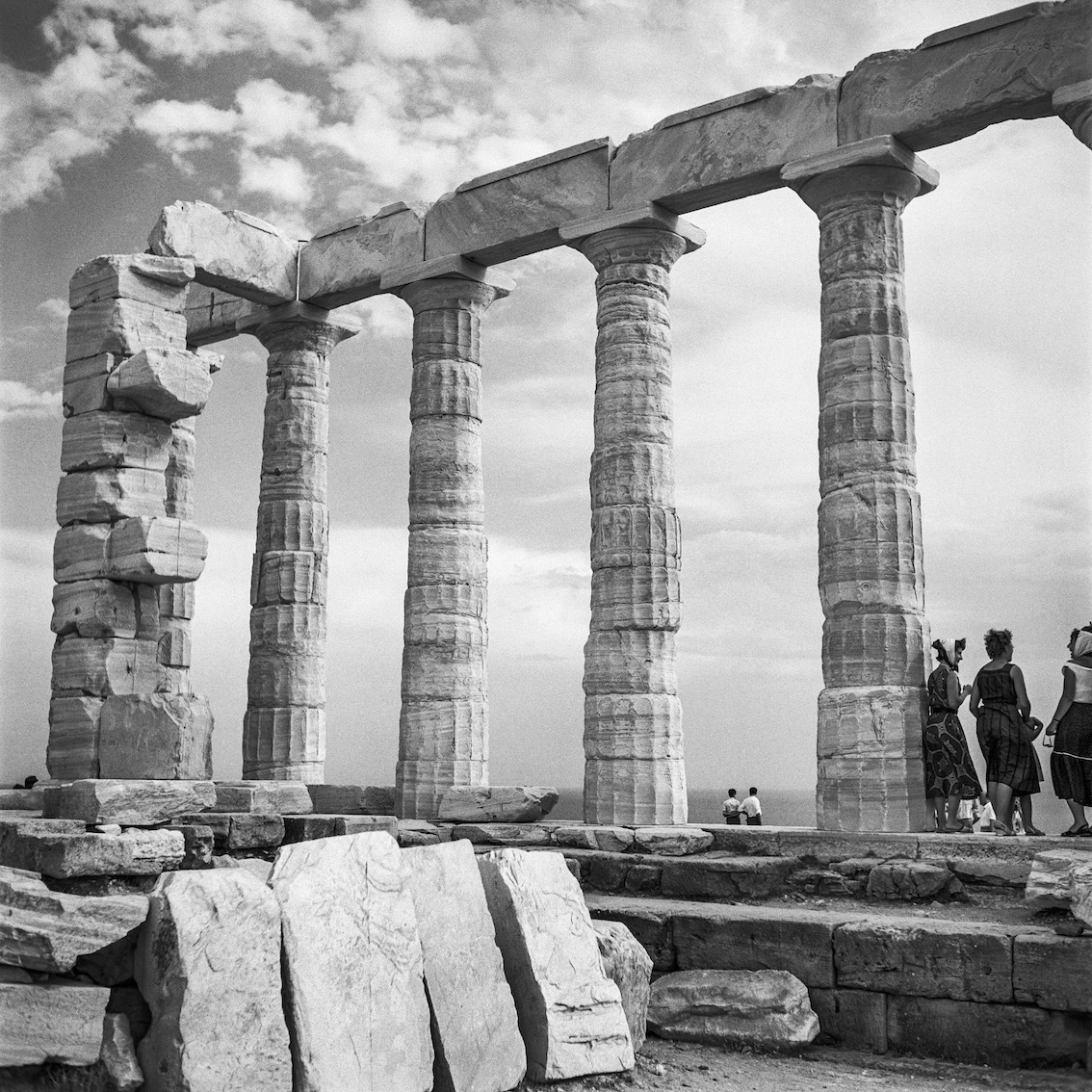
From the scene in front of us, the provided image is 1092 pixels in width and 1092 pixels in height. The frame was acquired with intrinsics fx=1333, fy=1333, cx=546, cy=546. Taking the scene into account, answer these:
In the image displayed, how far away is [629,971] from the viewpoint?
358 inches

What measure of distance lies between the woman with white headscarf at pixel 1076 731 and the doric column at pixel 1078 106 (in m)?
5.75

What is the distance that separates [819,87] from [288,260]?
9.59 metres

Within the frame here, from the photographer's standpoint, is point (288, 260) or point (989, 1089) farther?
point (288, 260)

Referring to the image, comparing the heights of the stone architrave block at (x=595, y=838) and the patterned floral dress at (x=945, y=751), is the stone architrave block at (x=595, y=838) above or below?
below

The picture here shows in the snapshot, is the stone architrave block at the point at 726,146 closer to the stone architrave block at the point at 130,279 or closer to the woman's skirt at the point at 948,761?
the stone architrave block at the point at 130,279

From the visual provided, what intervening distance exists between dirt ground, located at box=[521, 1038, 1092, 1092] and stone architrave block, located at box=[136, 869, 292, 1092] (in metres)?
1.84

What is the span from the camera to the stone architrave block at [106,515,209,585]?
15.0 metres

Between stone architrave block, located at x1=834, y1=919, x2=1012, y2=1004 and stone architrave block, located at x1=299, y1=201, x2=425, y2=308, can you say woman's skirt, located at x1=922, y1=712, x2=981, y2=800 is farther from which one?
stone architrave block, located at x1=299, y1=201, x2=425, y2=308

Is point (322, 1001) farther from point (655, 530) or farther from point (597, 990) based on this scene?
point (655, 530)

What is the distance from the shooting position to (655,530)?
18625 millimetres

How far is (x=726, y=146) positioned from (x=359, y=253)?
6.79m

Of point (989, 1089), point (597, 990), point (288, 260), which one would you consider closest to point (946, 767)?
point (989, 1089)

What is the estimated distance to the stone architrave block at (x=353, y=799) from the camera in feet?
68.1

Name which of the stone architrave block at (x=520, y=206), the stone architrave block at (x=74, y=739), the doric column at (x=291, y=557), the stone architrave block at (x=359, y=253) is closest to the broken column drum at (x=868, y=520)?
the stone architrave block at (x=520, y=206)
